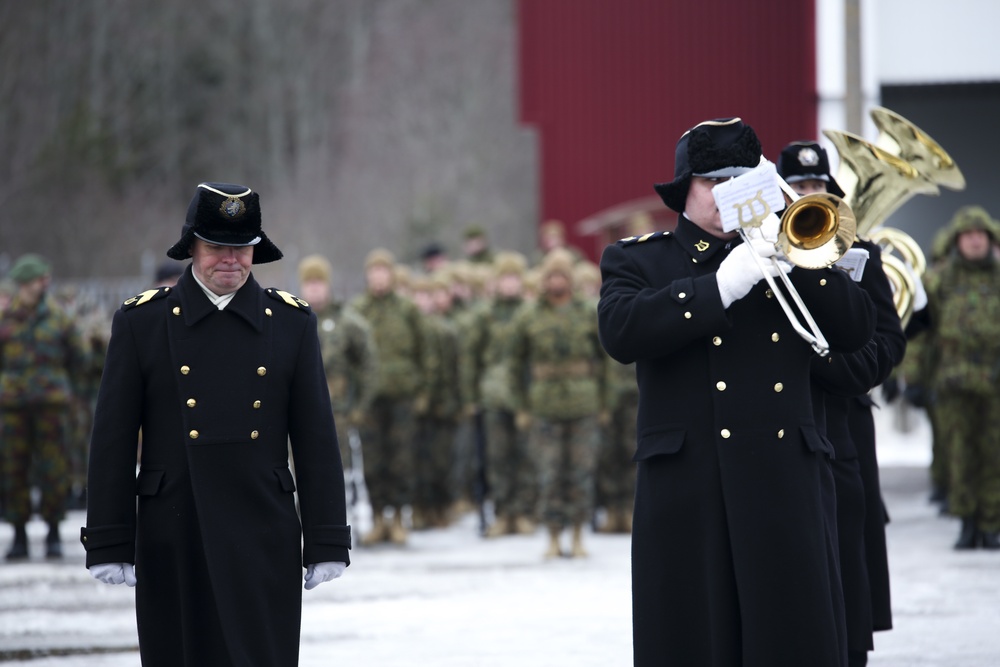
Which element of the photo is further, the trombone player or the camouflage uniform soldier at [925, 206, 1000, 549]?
the camouflage uniform soldier at [925, 206, 1000, 549]

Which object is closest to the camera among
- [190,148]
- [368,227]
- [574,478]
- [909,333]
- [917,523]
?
[909,333]

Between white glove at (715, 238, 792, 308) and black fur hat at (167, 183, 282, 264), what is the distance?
1.66 metres

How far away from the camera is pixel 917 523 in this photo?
45.3 ft

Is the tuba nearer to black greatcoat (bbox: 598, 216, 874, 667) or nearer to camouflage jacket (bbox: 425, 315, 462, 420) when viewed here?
black greatcoat (bbox: 598, 216, 874, 667)

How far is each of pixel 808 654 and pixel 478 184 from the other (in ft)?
147

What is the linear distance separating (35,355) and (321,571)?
26.8 ft

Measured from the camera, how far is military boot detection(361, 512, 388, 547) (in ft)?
45.3

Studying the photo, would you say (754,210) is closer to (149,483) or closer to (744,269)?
(744,269)

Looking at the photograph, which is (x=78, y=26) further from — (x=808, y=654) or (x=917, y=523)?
(x=808, y=654)

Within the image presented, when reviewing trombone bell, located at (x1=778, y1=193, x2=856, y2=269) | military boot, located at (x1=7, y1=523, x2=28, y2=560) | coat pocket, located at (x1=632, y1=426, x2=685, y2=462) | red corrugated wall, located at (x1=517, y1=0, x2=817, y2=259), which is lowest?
military boot, located at (x1=7, y1=523, x2=28, y2=560)

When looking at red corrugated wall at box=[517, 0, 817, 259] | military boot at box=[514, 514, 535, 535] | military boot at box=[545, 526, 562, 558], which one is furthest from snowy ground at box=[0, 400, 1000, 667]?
red corrugated wall at box=[517, 0, 817, 259]

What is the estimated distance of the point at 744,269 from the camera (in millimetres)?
4895

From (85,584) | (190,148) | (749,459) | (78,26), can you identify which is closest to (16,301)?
(85,584)

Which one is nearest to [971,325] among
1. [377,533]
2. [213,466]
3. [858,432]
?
[377,533]
